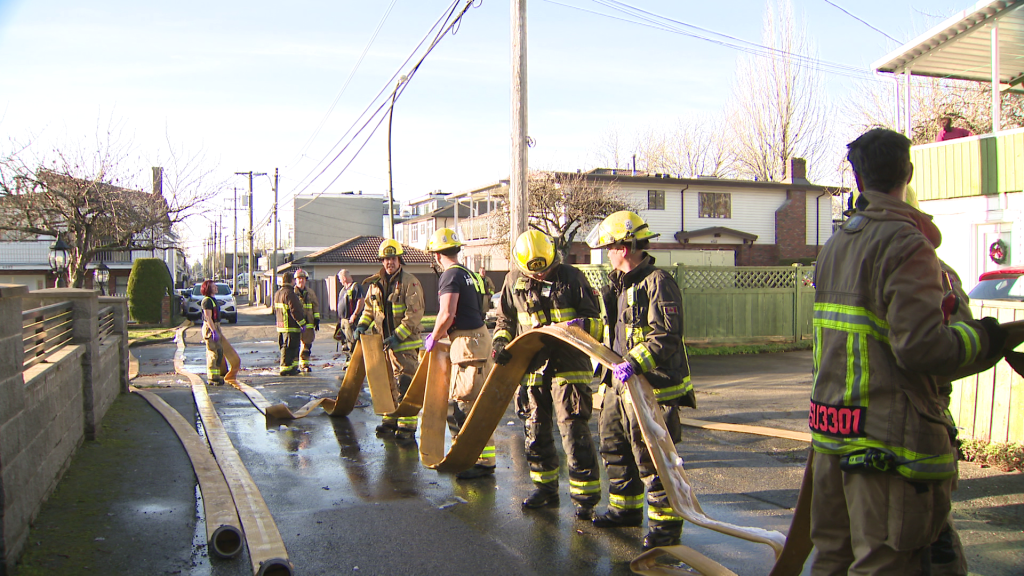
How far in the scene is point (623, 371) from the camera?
4.04m

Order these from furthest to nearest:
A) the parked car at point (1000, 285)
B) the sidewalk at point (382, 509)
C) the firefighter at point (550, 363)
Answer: the parked car at point (1000, 285), the firefighter at point (550, 363), the sidewalk at point (382, 509)

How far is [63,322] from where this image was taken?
6.18 metres

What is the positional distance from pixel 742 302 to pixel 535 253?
11.1m

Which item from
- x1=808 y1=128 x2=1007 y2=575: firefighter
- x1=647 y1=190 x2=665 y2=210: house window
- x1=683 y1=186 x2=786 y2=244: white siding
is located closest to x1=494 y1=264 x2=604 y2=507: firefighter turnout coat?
x1=808 y1=128 x2=1007 y2=575: firefighter

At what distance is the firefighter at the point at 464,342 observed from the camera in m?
5.97

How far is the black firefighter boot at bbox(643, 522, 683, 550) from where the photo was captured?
13.5 ft

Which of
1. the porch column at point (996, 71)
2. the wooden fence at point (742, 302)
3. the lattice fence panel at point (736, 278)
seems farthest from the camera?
the lattice fence panel at point (736, 278)

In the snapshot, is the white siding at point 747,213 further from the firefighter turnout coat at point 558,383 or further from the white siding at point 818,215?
the firefighter turnout coat at point 558,383

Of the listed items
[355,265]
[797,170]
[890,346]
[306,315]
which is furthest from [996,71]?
[355,265]

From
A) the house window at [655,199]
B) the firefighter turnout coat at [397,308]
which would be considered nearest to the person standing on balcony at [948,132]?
the firefighter turnout coat at [397,308]

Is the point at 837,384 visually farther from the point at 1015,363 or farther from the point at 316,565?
the point at 316,565

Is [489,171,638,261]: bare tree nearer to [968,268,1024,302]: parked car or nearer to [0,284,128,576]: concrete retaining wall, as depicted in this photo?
[968,268,1024,302]: parked car

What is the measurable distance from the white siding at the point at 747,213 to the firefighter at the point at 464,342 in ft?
86.3

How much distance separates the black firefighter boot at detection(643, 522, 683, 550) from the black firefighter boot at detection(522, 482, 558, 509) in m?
1.03
